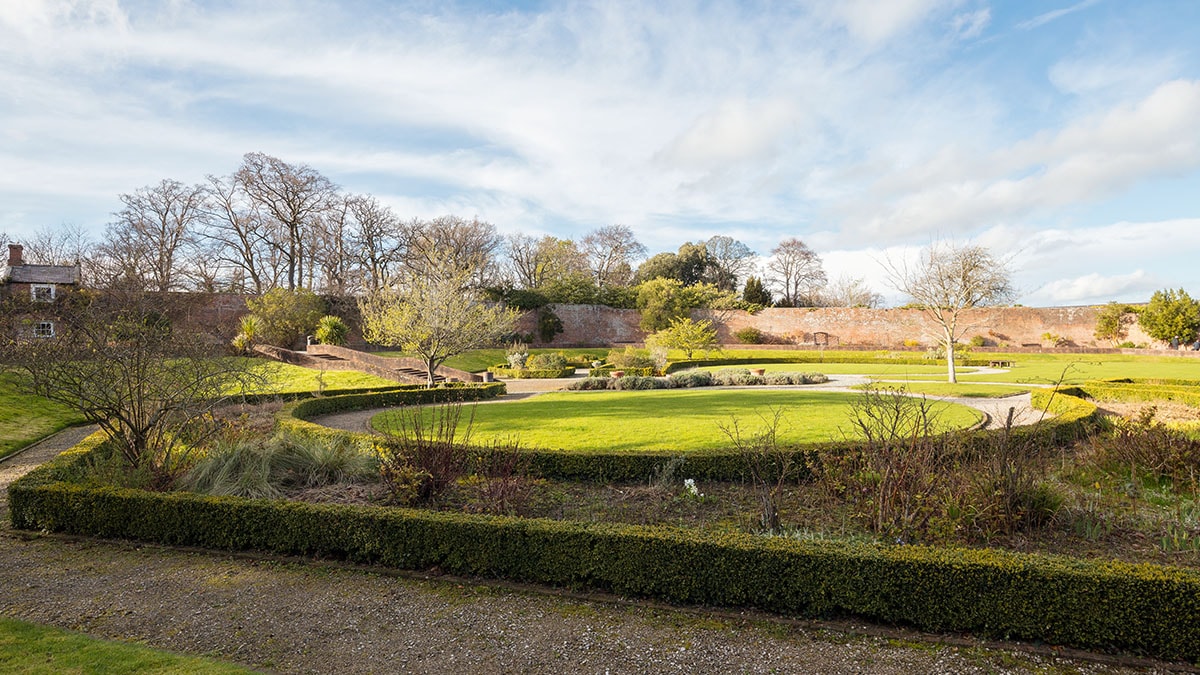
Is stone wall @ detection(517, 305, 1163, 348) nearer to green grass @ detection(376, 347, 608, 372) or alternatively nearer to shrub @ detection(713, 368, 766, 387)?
green grass @ detection(376, 347, 608, 372)

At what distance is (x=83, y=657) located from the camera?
349 cm

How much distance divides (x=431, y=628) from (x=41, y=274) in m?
38.0

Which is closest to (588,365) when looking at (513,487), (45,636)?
(513,487)

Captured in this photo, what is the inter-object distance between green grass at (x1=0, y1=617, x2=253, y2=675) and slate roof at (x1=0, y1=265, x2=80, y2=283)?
34.8m

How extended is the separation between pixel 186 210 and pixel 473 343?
83.8ft

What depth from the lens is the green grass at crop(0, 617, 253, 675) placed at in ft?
11.0

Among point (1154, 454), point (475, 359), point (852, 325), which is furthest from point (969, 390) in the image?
point (852, 325)

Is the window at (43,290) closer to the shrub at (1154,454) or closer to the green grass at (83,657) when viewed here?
the green grass at (83,657)

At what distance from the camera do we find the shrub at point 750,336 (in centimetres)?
4431

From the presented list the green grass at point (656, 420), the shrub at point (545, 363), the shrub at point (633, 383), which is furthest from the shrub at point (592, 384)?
the shrub at point (545, 363)

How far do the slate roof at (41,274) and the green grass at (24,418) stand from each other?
65.9ft

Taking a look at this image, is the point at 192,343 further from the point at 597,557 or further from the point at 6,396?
the point at 6,396

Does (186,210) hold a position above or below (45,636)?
above

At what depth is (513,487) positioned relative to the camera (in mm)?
5797
